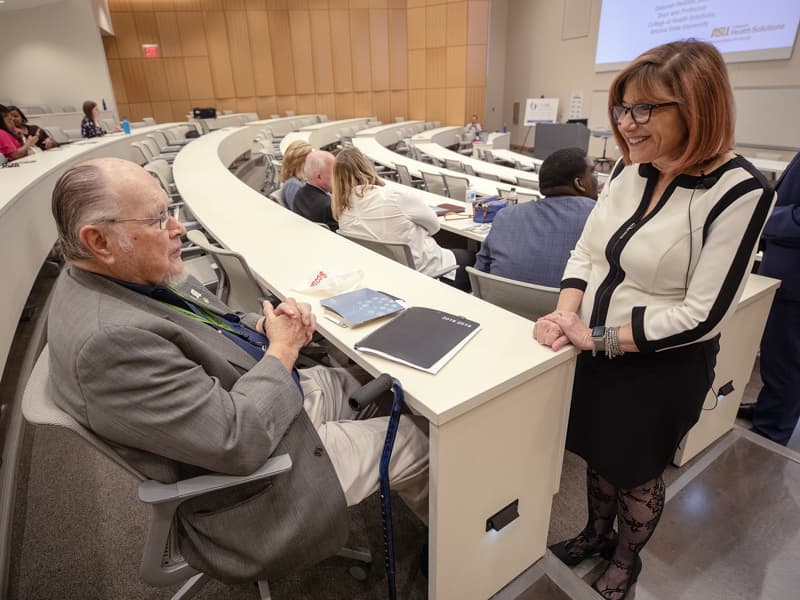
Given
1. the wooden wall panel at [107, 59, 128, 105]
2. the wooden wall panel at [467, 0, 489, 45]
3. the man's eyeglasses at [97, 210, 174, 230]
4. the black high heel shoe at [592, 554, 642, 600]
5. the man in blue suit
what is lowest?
the black high heel shoe at [592, 554, 642, 600]

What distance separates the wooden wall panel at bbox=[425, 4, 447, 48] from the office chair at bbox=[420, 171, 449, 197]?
8.09 metres

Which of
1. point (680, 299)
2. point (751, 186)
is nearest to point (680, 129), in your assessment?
point (751, 186)

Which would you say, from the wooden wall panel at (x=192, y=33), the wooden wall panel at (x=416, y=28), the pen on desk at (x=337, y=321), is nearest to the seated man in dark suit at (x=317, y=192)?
the pen on desk at (x=337, y=321)

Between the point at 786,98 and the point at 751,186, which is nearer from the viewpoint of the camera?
the point at 751,186

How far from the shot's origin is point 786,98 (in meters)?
6.96

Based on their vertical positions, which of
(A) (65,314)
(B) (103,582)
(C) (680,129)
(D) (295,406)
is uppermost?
(C) (680,129)

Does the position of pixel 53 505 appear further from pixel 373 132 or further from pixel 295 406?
pixel 373 132

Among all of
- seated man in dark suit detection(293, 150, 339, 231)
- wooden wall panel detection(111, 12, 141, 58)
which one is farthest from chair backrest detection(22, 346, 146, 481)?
wooden wall panel detection(111, 12, 141, 58)

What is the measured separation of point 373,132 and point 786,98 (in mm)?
6502

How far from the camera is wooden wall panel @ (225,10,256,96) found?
39.0 feet

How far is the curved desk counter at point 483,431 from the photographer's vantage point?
3.57 feet

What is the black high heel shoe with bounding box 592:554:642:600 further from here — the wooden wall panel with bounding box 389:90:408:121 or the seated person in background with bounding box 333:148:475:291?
the wooden wall panel with bounding box 389:90:408:121

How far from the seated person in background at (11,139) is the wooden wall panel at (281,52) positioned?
27.9 feet

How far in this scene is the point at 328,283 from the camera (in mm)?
1661
